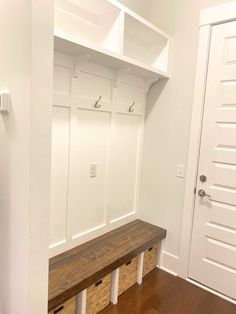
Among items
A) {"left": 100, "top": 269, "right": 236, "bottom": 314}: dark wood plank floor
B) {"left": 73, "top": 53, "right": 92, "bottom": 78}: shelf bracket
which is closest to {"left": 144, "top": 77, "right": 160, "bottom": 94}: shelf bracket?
{"left": 73, "top": 53, "right": 92, "bottom": 78}: shelf bracket

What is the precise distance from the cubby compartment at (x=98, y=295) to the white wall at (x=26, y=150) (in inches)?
21.7

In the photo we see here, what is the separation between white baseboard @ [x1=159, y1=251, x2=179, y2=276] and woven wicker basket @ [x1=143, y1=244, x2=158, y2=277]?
74 mm

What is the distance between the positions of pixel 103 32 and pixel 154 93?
0.82 m

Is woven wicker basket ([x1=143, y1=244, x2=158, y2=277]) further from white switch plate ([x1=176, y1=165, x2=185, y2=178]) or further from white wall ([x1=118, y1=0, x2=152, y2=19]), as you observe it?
white wall ([x1=118, y1=0, x2=152, y2=19])

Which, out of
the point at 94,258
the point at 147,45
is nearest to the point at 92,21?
the point at 147,45

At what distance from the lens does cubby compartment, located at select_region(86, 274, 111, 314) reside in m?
1.86

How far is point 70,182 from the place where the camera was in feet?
6.49

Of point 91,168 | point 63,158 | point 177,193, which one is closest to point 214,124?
point 177,193

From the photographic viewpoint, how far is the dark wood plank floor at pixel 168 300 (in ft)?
6.52

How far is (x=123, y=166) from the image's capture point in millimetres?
2471

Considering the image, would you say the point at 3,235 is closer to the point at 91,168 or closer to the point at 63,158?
the point at 63,158

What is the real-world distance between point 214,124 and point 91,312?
1.78 meters

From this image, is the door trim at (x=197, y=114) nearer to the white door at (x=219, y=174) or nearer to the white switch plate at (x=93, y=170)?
the white door at (x=219, y=174)

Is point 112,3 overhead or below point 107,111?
overhead
